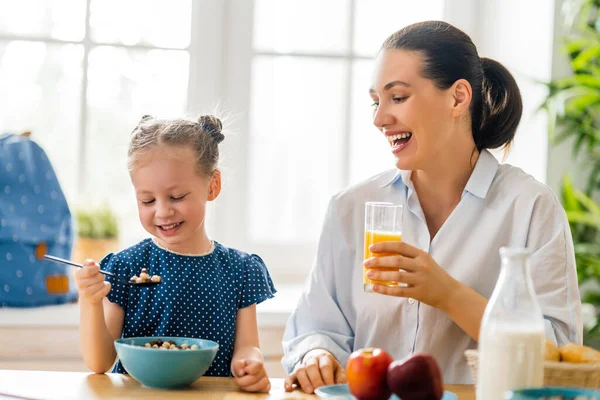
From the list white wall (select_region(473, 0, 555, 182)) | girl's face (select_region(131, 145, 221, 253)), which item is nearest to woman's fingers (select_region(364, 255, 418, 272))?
girl's face (select_region(131, 145, 221, 253))

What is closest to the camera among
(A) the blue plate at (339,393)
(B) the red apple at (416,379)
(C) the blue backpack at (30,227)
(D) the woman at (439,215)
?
(B) the red apple at (416,379)

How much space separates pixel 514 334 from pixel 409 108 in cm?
84

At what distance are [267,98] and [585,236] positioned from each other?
1290 mm

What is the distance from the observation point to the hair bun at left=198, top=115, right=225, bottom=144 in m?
1.93

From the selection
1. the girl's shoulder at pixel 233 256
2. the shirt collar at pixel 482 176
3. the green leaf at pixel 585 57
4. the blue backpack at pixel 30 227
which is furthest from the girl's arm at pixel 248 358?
the green leaf at pixel 585 57

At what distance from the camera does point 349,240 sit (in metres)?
2.01

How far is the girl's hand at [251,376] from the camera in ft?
5.07

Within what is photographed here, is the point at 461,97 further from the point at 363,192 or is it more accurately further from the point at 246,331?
the point at 246,331

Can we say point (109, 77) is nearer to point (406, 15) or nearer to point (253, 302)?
point (406, 15)

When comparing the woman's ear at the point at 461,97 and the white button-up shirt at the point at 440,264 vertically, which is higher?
the woman's ear at the point at 461,97

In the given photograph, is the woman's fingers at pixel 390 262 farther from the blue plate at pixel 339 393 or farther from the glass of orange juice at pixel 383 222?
the blue plate at pixel 339 393

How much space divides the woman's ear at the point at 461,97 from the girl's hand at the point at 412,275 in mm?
476

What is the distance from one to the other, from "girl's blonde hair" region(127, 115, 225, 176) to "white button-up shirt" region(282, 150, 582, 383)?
33 cm

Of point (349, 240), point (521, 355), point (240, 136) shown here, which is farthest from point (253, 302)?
point (240, 136)
